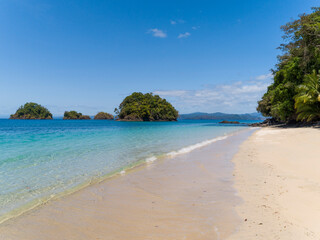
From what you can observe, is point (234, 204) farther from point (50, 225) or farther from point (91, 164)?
point (91, 164)

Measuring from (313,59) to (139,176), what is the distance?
91.7 feet

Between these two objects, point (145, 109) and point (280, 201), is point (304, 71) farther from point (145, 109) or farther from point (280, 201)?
point (145, 109)

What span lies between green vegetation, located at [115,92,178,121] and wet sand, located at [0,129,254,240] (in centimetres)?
11053

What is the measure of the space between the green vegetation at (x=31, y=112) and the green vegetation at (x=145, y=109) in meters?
84.6

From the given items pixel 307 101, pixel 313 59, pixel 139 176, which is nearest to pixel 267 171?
pixel 139 176

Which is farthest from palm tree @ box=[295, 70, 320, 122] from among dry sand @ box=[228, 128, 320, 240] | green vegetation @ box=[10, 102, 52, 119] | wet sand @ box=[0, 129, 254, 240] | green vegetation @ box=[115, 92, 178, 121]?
green vegetation @ box=[10, 102, 52, 119]

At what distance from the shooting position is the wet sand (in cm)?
318

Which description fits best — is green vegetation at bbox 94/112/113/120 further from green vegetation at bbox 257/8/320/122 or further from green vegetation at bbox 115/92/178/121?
green vegetation at bbox 257/8/320/122

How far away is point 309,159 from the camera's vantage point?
737 centimetres

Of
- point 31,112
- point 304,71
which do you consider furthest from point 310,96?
point 31,112

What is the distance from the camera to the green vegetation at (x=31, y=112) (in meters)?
165

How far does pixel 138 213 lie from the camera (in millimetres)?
3918

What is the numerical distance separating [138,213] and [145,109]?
377 feet

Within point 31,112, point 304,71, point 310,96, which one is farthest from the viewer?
point 31,112
